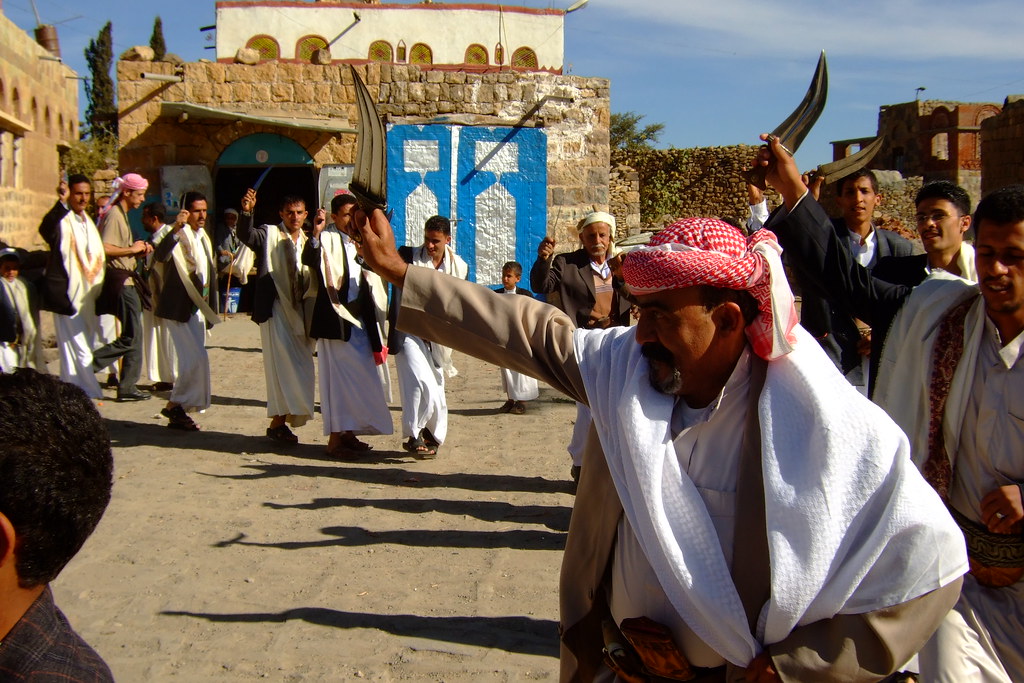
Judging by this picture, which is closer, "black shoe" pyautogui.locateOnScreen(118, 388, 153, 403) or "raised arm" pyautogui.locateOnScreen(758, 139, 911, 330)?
"raised arm" pyautogui.locateOnScreen(758, 139, 911, 330)

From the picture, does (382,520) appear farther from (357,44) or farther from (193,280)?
(357,44)

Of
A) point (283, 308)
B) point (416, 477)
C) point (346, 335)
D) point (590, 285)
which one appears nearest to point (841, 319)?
point (590, 285)

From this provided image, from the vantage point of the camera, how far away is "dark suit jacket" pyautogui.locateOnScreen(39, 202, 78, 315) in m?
8.12

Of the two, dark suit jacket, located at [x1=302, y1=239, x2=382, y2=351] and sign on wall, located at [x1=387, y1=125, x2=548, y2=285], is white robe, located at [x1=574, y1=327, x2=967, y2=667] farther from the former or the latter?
sign on wall, located at [x1=387, y1=125, x2=548, y2=285]

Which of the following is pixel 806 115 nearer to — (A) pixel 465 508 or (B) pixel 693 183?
(A) pixel 465 508

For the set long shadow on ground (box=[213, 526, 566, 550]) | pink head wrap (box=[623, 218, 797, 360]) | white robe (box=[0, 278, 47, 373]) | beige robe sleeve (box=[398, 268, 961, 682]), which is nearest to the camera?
pink head wrap (box=[623, 218, 797, 360])

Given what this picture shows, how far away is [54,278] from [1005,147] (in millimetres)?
16594

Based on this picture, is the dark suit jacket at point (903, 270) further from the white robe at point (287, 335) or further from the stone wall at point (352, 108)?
the stone wall at point (352, 108)

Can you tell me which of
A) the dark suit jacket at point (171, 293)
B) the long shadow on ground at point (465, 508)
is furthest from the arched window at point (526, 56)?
the long shadow on ground at point (465, 508)

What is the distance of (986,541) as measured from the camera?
2.53 meters

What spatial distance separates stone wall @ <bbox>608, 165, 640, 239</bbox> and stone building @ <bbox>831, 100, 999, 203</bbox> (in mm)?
17074

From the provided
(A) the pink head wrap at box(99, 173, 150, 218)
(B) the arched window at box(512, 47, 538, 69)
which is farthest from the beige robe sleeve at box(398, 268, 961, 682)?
(B) the arched window at box(512, 47, 538, 69)

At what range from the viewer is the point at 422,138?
15.0 meters

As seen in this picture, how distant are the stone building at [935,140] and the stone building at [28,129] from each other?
23.1 meters
